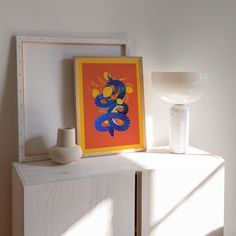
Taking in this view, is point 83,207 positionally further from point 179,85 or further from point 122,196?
point 179,85

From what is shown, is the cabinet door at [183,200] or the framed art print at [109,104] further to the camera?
the framed art print at [109,104]

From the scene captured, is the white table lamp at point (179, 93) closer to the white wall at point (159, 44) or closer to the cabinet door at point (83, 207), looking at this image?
the white wall at point (159, 44)

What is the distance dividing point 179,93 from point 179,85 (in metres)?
0.04

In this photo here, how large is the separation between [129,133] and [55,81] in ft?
1.41

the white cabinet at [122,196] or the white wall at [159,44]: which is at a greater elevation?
the white wall at [159,44]

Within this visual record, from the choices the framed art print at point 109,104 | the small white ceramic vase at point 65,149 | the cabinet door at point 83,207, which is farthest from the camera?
the framed art print at point 109,104

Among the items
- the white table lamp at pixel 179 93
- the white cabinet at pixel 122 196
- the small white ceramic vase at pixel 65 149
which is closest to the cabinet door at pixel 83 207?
the white cabinet at pixel 122 196

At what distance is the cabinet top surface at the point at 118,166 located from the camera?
1.40 meters

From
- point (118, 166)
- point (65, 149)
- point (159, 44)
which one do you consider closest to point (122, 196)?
point (118, 166)

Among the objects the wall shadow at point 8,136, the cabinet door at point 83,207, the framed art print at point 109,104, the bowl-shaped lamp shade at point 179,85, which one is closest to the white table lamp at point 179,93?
the bowl-shaped lamp shade at point 179,85

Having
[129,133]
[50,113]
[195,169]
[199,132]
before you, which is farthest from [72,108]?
[199,132]

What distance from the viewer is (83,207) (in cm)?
139

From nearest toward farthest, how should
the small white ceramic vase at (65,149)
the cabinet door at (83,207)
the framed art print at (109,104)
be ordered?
the cabinet door at (83,207) → the small white ceramic vase at (65,149) → the framed art print at (109,104)

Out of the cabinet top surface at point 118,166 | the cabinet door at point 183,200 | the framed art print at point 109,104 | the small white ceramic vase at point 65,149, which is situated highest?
the framed art print at point 109,104
